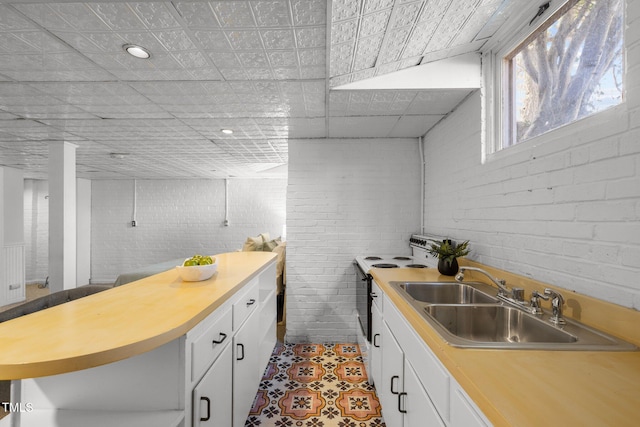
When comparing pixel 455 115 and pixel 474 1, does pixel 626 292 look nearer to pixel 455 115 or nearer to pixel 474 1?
pixel 474 1

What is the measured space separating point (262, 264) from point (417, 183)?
1.97 metres

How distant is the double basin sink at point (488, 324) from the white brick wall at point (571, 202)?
19 cm

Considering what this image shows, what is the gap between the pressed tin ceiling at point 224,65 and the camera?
1413mm

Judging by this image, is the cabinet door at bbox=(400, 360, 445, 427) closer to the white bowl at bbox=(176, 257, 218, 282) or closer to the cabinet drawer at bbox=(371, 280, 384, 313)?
the cabinet drawer at bbox=(371, 280, 384, 313)

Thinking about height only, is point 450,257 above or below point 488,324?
above

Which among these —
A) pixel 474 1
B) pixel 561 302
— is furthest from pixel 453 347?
pixel 474 1

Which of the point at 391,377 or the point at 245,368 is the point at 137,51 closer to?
the point at 245,368

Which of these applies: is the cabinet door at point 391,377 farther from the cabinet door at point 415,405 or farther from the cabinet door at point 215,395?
the cabinet door at point 215,395

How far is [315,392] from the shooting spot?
94.8 inches

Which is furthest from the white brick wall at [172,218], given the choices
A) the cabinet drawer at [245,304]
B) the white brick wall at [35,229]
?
the cabinet drawer at [245,304]

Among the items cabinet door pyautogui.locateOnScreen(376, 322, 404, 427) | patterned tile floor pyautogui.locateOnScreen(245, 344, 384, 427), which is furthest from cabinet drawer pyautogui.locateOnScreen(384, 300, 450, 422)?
patterned tile floor pyautogui.locateOnScreen(245, 344, 384, 427)

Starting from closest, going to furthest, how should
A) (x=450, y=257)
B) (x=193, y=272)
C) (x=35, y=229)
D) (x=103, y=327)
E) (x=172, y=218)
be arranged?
(x=103, y=327)
(x=193, y=272)
(x=450, y=257)
(x=35, y=229)
(x=172, y=218)

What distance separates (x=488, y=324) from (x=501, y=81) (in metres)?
1.49

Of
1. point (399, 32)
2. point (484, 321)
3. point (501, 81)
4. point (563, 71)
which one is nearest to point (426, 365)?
point (484, 321)
